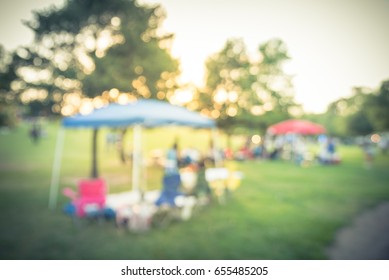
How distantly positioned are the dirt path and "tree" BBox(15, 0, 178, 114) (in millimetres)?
7816

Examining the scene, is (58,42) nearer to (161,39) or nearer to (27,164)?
(161,39)

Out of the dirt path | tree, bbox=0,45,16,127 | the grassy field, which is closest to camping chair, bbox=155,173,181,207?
the grassy field

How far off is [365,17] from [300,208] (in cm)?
414

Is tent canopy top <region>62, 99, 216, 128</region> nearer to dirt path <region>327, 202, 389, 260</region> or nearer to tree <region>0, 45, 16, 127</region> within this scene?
dirt path <region>327, 202, 389, 260</region>

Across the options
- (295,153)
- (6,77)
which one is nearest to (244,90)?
(295,153)

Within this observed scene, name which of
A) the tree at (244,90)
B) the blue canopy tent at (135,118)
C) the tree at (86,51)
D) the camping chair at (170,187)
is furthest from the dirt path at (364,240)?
the tree at (244,90)

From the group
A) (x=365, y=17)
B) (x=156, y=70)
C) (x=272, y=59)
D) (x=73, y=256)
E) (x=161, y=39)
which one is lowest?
(x=73, y=256)

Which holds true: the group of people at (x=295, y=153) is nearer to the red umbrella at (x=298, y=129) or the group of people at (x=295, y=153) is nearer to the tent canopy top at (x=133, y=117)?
the red umbrella at (x=298, y=129)

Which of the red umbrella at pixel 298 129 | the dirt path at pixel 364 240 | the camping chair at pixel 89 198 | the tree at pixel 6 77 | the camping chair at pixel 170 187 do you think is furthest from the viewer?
the red umbrella at pixel 298 129

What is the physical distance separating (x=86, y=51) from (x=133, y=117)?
5.09 m

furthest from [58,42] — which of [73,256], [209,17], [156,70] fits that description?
[73,256]

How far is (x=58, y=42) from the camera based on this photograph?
8938mm

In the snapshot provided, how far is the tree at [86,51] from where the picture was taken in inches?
340

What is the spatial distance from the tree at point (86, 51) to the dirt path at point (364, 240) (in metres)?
7.82
